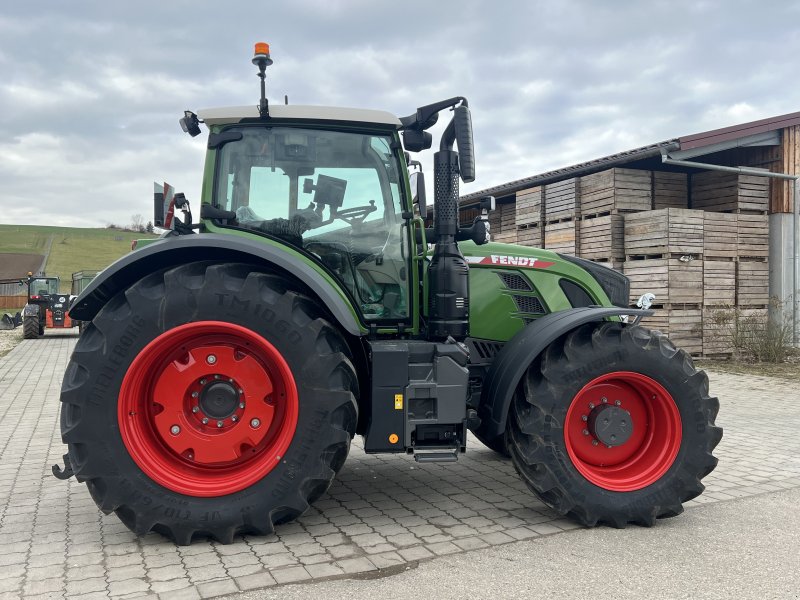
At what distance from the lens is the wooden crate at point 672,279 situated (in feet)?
36.2

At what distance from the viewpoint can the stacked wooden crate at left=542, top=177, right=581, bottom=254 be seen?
1230cm

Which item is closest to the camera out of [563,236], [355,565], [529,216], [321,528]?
[355,565]

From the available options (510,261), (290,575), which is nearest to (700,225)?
(510,261)

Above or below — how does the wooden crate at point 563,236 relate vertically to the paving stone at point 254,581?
above

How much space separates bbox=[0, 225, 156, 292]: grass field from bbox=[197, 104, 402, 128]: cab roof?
45819mm

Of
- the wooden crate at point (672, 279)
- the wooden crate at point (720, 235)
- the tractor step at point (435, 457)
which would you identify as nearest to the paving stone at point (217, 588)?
the tractor step at point (435, 457)

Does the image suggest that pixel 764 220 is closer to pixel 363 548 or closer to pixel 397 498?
pixel 397 498

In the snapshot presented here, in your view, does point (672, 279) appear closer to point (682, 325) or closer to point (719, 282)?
point (682, 325)

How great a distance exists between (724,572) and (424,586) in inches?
59.4

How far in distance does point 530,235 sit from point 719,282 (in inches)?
151

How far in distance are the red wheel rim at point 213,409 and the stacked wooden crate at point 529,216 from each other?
34.5 ft

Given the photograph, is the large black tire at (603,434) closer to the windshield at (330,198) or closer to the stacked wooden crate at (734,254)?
the windshield at (330,198)

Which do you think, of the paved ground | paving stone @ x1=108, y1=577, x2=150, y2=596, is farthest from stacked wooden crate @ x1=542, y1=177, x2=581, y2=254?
paving stone @ x1=108, y1=577, x2=150, y2=596

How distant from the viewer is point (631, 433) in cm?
387
